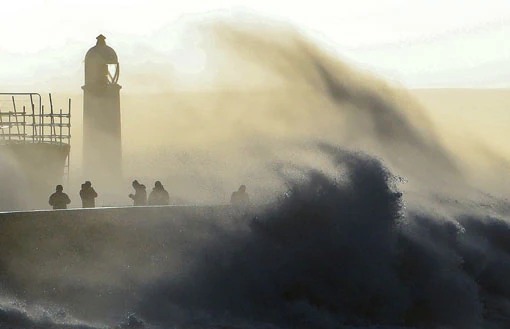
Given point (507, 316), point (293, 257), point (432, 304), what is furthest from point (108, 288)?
point (507, 316)

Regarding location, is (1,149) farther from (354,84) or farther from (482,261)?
(482,261)

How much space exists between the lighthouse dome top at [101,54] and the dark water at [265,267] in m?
11.3

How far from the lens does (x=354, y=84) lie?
1459 inches

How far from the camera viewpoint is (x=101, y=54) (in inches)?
1403

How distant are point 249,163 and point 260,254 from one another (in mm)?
12923

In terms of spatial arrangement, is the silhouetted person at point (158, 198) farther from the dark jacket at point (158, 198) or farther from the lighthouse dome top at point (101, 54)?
the lighthouse dome top at point (101, 54)

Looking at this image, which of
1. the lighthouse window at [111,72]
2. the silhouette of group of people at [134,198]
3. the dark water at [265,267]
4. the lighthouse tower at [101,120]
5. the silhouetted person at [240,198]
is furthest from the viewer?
the lighthouse window at [111,72]

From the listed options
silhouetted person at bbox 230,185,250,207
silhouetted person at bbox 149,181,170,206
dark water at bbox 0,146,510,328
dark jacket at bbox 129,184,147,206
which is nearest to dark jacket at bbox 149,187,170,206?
silhouetted person at bbox 149,181,170,206

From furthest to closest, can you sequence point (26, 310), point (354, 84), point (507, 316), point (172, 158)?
1. point (172, 158)
2. point (354, 84)
3. point (507, 316)
4. point (26, 310)

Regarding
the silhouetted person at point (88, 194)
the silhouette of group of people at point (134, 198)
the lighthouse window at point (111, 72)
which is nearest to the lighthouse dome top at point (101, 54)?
the lighthouse window at point (111, 72)

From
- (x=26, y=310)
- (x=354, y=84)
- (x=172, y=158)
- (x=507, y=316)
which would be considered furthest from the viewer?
(x=172, y=158)

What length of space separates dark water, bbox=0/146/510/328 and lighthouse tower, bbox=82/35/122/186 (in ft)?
32.5

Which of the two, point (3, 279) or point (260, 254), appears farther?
point (260, 254)

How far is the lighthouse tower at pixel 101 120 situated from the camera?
3438 centimetres
